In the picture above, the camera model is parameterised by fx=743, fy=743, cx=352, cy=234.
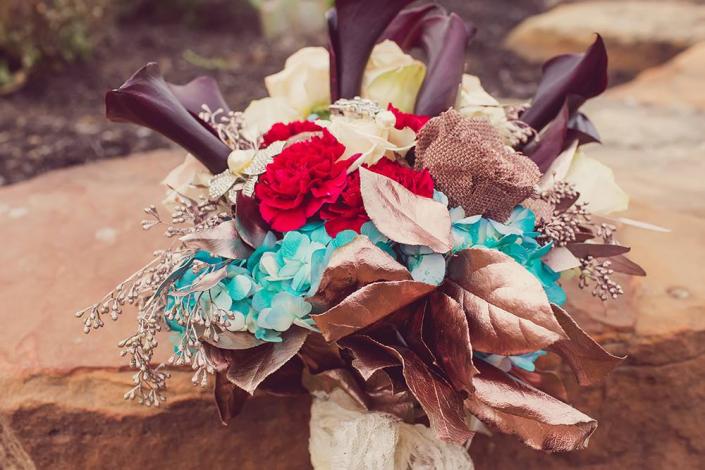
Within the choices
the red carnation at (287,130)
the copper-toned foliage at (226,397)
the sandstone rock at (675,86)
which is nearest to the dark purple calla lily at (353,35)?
the red carnation at (287,130)

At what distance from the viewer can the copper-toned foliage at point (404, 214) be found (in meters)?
0.82

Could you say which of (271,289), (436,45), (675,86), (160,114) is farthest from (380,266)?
(675,86)

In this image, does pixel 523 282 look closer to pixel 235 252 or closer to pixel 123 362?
pixel 235 252

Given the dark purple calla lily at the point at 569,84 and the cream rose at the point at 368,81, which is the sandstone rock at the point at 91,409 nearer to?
the cream rose at the point at 368,81

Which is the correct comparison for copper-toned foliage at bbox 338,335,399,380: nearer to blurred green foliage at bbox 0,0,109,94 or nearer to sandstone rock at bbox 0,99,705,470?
sandstone rock at bbox 0,99,705,470

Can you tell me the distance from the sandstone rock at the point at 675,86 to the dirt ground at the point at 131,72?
44 cm

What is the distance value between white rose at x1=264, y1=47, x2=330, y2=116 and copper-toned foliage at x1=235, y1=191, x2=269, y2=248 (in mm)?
295

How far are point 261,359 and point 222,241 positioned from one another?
146 millimetres

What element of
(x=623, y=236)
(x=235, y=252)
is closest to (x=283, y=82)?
(x=235, y=252)

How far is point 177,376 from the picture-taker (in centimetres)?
109

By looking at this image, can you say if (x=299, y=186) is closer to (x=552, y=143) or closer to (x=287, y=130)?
(x=287, y=130)

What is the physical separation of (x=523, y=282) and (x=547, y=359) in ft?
1.35

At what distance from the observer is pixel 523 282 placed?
785mm

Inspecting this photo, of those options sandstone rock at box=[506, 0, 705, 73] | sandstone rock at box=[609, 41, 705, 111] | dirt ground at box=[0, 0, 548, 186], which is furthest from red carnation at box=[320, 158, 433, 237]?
sandstone rock at box=[506, 0, 705, 73]
